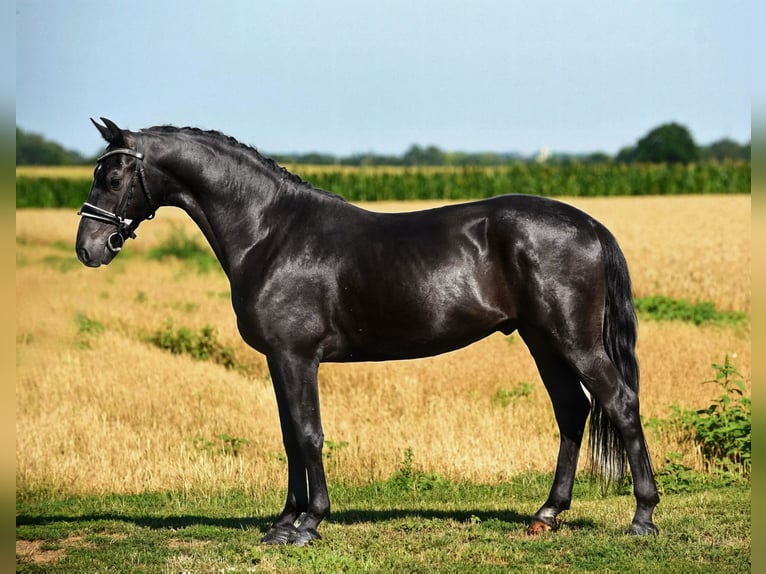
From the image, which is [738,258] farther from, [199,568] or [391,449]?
[199,568]

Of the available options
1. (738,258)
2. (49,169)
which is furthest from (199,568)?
(49,169)

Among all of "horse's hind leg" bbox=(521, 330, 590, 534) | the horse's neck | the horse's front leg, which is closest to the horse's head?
the horse's neck

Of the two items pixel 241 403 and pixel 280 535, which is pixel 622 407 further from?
pixel 241 403

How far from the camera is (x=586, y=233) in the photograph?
257 inches

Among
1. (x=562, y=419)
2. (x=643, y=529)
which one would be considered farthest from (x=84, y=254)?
(x=643, y=529)

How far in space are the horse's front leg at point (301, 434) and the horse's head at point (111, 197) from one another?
1489 millimetres

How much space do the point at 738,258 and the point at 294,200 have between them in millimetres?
22677

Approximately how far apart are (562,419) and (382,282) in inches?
73.1

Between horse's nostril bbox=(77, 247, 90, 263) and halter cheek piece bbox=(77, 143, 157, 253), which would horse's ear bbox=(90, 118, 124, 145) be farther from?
horse's nostril bbox=(77, 247, 90, 263)

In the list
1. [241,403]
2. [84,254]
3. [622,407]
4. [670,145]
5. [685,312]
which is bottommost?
[241,403]

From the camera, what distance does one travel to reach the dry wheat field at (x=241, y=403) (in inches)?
384

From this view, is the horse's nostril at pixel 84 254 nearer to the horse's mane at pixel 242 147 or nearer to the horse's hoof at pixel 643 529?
the horse's mane at pixel 242 147

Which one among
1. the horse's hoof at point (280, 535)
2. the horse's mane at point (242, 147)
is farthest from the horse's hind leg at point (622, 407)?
the horse's hoof at point (280, 535)

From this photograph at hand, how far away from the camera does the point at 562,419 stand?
23.2ft
